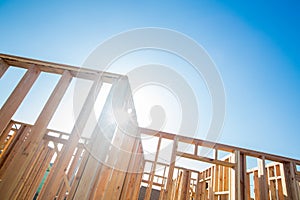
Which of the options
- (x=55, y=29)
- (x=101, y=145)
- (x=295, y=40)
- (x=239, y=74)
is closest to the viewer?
(x=101, y=145)

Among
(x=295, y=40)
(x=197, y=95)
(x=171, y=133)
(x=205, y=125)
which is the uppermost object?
(x=295, y=40)

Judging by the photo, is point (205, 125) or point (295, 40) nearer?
point (295, 40)

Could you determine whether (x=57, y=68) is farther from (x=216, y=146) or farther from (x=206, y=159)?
(x=216, y=146)

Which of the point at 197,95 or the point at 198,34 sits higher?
the point at 198,34

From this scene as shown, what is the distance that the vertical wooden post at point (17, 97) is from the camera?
5.80 feet

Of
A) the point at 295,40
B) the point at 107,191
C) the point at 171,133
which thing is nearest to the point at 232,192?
the point at 171,133

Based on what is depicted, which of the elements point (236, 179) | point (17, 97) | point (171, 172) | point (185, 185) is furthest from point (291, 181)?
point (17, 97)

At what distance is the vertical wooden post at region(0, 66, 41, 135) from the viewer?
177cm

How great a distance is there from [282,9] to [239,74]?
1.60 meters

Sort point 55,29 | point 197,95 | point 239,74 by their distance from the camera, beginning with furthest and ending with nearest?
point 197,95 → point 239,74 → point 55,29

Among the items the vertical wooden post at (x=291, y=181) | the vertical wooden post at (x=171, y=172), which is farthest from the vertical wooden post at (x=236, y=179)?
the vertical wooden post at (x=171, y=172)

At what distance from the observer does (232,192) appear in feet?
13.5

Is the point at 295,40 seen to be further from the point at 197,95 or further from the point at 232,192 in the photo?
the point at 232,192

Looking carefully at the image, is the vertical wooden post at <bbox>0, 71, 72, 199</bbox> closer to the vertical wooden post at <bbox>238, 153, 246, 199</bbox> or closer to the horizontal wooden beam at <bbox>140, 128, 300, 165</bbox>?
the horizontal wooden beam at <bbox>140, 128, 300, 165</bbox>
